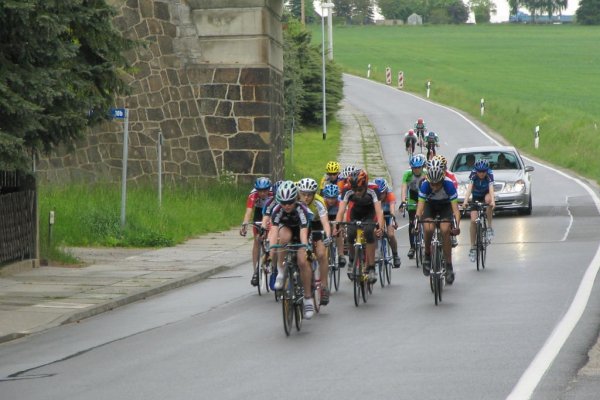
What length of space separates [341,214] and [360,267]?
3.15 ft

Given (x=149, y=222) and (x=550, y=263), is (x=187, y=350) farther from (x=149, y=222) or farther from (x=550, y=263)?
(x=149, y=222)

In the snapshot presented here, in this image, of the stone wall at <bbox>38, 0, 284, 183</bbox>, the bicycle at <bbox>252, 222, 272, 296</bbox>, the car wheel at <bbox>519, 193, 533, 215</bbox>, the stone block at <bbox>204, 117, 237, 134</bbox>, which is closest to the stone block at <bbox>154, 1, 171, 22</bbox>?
the stone wall at <bbox>38, 0, 284, 183</bbox>

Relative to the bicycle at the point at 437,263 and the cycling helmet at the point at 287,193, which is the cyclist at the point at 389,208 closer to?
the bicycle at the point at 437,263

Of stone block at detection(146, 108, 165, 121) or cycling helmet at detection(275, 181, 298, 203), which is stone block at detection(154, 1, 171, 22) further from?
cycling helmet at detection(275, 181, 298, 203)

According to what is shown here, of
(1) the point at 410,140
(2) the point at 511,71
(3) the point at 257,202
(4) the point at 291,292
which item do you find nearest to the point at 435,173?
(3) the point at 257,202

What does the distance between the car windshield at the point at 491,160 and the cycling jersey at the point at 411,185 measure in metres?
10.3

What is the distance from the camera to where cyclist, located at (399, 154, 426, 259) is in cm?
2036

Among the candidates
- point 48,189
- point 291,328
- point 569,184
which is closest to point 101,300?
point 291,328

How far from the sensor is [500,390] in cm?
995

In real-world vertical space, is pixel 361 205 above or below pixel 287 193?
below

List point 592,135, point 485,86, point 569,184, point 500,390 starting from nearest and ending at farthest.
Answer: point 500,390 < point 569,184 < point 592,135 < point 485,86

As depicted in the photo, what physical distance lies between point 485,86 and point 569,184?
48254 mm

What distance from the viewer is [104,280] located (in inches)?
789

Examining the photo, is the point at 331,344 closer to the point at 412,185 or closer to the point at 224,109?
the point at 412,185
